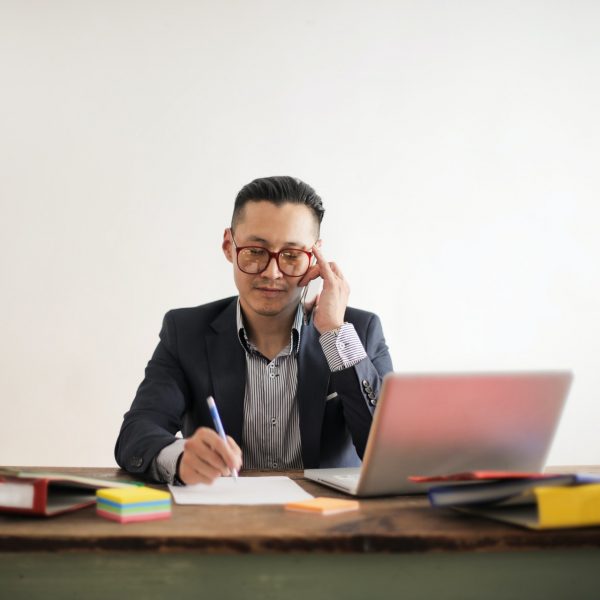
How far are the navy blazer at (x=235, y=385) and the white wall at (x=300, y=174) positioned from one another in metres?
1.17

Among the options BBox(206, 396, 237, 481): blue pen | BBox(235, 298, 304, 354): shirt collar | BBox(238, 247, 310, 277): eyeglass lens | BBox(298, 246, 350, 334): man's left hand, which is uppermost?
BBox(238, 247, 310, 277): eyeglass lens

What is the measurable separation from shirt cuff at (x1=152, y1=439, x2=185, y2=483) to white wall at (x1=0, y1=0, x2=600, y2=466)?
5.59 feet

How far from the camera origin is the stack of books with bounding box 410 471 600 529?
0.94 meters

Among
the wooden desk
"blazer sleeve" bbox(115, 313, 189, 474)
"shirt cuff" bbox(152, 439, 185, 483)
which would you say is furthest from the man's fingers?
the wooden desk

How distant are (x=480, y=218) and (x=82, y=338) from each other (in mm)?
1755

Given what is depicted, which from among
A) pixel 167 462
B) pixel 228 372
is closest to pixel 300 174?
pixel 228 372

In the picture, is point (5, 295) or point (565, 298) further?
point (565, 298)

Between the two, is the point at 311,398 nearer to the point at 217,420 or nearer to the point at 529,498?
the point at 217,420

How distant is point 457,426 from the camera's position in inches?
45.4

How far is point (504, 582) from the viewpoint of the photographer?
3.04 feet

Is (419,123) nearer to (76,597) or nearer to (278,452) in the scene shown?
(278,452)

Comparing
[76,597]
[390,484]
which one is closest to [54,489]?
[76,597]

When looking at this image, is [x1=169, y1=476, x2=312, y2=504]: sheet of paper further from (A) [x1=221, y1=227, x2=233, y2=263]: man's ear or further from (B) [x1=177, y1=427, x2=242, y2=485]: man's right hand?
(A) [x1=221, y1=227, x2=233, y2=263]: man's ear

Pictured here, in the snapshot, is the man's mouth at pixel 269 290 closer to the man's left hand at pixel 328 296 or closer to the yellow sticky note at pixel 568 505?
the man's left hand at pixel 328 296
